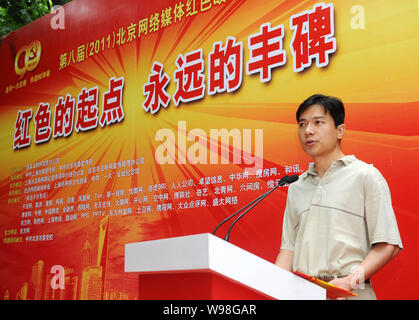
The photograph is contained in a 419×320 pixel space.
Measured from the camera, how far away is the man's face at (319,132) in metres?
2.04

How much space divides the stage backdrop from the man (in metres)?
0.31

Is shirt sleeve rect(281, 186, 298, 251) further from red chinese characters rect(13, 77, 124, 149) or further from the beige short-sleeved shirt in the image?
red chinese characters rect(13, 77, 124, 149)

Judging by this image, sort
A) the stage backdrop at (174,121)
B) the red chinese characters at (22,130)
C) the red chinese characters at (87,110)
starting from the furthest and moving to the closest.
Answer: the red chinese characters at (22,130), the red chinese characters at (87,110), the stage backdrop at (174,121)

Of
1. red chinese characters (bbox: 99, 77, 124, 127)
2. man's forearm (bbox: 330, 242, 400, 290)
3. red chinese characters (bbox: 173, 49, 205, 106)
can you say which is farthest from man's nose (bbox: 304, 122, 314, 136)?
red chinese characters (bbox: 99, 77, 124, 127)

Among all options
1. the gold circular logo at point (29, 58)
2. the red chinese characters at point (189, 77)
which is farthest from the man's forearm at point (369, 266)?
the gold circular logo at point (29, 58)

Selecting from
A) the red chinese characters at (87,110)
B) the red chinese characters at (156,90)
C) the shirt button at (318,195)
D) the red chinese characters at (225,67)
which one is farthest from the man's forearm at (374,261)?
the red chinese characters at (87,110)

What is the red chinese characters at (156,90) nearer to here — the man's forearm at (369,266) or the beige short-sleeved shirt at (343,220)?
the beige short-sleeved shirt at (343,220)

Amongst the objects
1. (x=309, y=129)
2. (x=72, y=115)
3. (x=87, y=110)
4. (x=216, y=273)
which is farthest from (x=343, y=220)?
(x=72, y=115)

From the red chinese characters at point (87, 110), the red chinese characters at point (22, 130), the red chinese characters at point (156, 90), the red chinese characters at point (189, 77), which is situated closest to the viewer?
the red chinese characters at point (189, 77)

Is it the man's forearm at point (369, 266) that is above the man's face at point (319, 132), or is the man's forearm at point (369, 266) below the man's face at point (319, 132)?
below

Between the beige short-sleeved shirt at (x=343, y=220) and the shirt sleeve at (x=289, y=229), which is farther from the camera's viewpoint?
the shirt sleeve at (x=289, y=229)

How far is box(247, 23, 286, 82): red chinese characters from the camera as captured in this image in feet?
8.75

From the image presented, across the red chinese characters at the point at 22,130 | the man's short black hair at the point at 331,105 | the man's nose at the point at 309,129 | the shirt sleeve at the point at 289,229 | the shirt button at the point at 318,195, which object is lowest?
the shirt sleeve at the point at 289,229

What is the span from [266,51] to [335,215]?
3.67 ft
